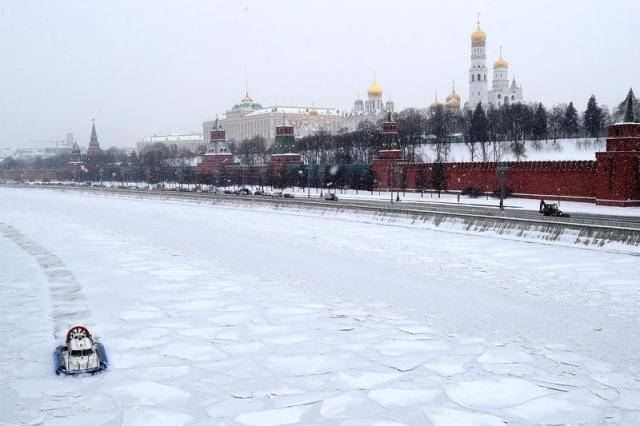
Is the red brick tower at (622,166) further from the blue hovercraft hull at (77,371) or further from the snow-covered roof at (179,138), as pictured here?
the snow-covered roof at (179,138)

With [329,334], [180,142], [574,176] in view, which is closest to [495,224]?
[329,334]

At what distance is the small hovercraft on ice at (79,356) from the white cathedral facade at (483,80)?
9071 centimetres

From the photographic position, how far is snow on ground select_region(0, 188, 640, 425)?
663 cm

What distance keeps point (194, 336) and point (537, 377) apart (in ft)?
15.8

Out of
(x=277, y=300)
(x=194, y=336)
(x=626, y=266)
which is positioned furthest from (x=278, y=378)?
(x=626, y=266)

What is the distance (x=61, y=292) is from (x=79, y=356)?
4.92 metres

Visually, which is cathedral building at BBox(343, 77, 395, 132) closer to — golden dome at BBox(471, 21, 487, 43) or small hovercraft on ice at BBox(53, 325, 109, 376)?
golden dome at BBox(471, 21, 487, 43)

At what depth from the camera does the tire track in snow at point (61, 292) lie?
1013cm

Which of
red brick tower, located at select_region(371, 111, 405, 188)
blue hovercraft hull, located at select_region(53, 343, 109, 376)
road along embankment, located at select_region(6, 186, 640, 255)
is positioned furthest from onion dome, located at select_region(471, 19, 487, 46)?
blue hovercraft hull, located at select_region(53, 343, 109, 376)

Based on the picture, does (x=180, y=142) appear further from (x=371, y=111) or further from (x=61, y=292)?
(x=61, y=292)

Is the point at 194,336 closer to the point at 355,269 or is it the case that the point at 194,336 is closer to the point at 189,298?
the point at 189,298

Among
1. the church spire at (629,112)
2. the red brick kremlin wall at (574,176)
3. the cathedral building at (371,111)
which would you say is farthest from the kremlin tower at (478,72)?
the church spire at (629,112)

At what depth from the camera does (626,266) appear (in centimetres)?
1460

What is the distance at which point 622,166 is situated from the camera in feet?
102
